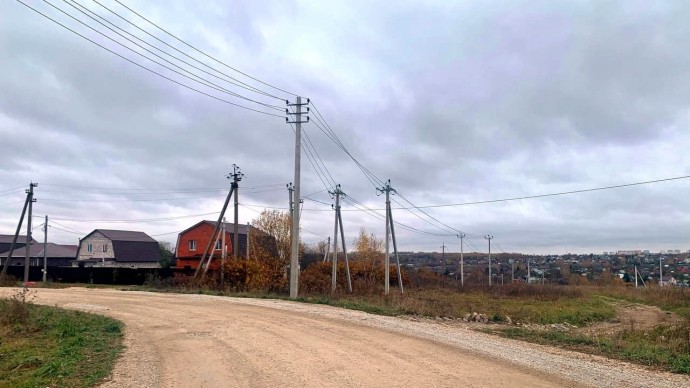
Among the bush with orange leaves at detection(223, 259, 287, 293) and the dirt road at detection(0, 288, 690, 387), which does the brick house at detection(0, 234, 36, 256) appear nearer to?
the bush with orange leaves at detection(223, 259, 287, 293)

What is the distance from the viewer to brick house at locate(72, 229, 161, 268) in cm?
6662

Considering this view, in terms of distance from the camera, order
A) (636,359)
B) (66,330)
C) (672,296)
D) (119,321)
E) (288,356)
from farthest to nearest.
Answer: (672,296)
(119,321)
(66,330)
(636,359)
(288,356)

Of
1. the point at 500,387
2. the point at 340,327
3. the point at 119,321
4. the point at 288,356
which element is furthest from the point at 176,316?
the point at 500,387

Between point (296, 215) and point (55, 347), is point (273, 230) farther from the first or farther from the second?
point (55, 347)

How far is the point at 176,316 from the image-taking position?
16.3 metres

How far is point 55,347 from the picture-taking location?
11.4 metres

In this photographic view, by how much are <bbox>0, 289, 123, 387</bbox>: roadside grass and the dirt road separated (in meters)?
0.43

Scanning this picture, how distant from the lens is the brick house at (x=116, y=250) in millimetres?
66625

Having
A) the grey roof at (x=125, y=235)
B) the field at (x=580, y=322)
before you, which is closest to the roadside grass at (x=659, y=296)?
the field at (x=580, y=322)

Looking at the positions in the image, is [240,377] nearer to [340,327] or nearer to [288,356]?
[288,356]

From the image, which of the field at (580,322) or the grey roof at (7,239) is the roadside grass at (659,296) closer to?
the field at (580,322)

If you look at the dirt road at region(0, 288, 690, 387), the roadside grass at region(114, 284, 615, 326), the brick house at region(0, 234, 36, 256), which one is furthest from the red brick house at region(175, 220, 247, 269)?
the dirt road at region(0, 288, 690, 387)

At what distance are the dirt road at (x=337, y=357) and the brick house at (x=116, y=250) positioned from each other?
55.0 meters

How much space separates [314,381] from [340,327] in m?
6.25
